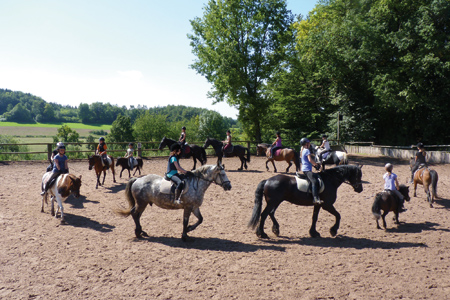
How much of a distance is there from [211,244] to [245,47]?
22.6 meters

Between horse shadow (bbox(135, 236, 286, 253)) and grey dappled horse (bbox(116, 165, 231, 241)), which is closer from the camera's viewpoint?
horse shadow (bbox(135, 236, 286, 253))

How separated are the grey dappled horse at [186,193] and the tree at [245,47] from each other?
18903 mm

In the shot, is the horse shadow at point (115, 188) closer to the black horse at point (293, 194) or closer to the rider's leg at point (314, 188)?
the black horse at point (293, 194)

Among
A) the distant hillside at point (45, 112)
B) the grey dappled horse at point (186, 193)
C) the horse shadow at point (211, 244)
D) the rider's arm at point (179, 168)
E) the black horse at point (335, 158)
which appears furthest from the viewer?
the distant hillside at point (45, 112)

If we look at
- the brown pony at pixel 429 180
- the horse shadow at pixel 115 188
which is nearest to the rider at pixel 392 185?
the brown pony at pixel 429 180

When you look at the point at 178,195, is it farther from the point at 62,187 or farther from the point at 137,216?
the point at 62,187

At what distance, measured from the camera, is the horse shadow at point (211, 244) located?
286 inches

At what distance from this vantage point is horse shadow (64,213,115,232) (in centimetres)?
882

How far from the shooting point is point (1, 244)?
24.7 ft

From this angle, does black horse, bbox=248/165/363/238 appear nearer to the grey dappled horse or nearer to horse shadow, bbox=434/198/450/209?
the grey dappled horse

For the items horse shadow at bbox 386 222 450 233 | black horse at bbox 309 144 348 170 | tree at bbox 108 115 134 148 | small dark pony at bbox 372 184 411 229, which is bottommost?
horse shadow at bbox 386 222 450 233

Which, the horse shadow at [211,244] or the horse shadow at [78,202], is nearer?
the horse shadow at [211,244]

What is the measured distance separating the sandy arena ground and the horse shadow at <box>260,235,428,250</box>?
2cm

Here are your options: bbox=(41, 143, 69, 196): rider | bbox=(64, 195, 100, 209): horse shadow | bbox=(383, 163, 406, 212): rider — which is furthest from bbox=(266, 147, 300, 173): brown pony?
bbox=(41, 143, 69, 196): rider
